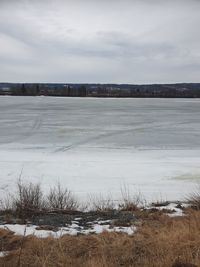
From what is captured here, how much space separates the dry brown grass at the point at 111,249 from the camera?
3.63 m

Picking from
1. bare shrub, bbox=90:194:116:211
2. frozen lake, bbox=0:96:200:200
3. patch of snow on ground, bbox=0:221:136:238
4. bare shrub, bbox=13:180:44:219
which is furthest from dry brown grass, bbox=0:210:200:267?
frozen lake, bbox=0:96:200:200

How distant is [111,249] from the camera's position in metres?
4.12

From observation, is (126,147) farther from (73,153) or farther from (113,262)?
(113,262)

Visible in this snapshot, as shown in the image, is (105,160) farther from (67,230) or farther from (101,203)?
(67,230)

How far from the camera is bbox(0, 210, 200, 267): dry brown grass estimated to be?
3.63m

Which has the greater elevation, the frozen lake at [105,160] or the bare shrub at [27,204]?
the bare shrub at [27,204]

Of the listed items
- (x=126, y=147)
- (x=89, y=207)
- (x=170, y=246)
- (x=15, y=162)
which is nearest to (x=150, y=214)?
(x=89, y=207)

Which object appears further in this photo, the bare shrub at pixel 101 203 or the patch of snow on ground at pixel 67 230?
the bare shrub at pixel 101 203

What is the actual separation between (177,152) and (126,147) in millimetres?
1987

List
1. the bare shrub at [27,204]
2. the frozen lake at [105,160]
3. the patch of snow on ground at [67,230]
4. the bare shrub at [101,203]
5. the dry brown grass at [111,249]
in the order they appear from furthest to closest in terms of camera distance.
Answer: the frozen lake at [105,160], the bare shrub at [101,203], the bare shrub at [27,204], the patch of snow on ground at [67,230], the dry brown grass at [111,249]

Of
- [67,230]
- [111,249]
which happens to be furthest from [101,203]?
[111,249]

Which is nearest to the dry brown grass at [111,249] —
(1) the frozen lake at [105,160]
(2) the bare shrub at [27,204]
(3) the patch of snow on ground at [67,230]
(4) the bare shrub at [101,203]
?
(3) the patch of snow on ground at [67,230]

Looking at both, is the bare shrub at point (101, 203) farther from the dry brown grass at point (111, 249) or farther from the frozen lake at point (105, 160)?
the dry brown grass at point (111, 249)

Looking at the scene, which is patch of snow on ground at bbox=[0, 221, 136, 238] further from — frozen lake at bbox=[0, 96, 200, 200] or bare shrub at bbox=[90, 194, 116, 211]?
frozen lake at bbox=[0, 96, 200, 200]
